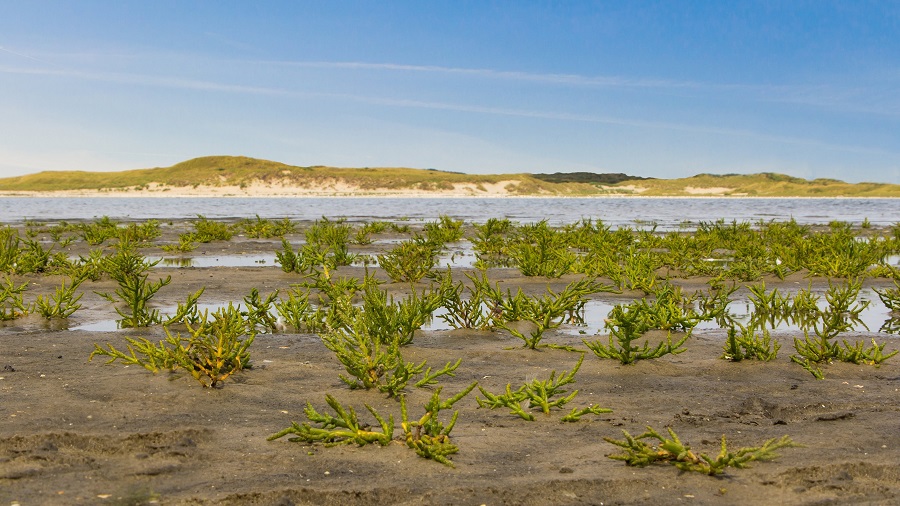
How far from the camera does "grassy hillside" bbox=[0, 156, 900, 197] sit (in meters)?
126

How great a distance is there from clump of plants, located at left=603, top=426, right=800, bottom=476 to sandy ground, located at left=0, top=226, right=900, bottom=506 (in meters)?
0.04

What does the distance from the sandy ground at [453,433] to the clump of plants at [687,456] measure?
1.7 inches

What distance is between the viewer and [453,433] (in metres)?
4.75

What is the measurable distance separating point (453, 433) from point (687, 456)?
1345mm

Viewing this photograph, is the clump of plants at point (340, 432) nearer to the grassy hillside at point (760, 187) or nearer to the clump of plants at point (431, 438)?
the clump of plants at point (431, 438)

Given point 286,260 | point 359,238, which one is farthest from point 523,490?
point 359,238

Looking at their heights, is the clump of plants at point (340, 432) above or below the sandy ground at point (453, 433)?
above

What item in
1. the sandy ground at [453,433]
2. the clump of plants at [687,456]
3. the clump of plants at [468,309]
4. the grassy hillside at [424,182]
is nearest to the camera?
the sandy ground at [453,433]

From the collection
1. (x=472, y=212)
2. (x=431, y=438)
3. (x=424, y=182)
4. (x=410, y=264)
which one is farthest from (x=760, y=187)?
(x=431, y=438)

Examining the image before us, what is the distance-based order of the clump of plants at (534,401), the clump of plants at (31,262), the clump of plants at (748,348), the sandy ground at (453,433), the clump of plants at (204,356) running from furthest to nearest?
the clump of plants at (31,262) < the clump of plants at (748,348) < the clump of plants at (204,356) < the clump of plants at (534,401) < the sandy ground at (453,433)

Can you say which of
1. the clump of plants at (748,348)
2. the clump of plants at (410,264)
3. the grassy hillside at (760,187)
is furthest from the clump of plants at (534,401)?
the grassy hillside at (760,187)

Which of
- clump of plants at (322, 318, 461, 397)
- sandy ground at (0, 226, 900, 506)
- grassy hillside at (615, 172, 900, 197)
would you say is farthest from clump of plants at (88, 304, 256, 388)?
grassy hillside at (615, 172, 900, 197)

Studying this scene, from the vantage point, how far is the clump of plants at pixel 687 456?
3990 mm

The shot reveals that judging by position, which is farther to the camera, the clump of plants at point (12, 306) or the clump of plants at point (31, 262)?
the clump of plants at point (31, 262)
